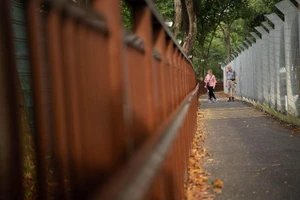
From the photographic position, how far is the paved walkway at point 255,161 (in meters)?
5.02

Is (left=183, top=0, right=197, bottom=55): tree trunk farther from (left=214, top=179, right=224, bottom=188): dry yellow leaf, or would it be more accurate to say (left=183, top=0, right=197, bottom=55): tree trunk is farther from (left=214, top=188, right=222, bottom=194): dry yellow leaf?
(left=214, top=188, right=222, bottom=194): dry yellow leaf

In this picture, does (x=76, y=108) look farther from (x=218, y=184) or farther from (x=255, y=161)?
(x=255, y=161)

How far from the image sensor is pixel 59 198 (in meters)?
1.65

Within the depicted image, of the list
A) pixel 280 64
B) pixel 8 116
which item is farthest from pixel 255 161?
pixel 280 64

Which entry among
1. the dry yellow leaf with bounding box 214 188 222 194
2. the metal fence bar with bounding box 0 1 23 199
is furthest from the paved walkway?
the metal fence bar with bounding box 0 1 23 199

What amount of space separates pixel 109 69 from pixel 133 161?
0.36 metres

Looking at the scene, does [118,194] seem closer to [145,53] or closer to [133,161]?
[133,161]

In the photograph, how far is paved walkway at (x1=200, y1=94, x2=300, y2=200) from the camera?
5016 mm

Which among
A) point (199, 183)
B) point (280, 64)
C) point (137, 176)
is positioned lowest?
point (199, 183)

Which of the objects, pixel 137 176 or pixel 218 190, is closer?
pixel 137 176

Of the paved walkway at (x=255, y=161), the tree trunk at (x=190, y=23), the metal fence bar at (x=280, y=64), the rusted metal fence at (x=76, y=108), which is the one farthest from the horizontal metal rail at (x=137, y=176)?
the tree trunk at (x=190, y=23)

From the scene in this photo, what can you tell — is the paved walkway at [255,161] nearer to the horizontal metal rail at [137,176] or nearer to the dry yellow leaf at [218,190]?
the dry yellow leaf at [218,190]

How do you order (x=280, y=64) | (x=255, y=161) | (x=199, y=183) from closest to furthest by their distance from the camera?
1. (x=199, y=183)
2. (x=255, y=161)
3. (x=280, y=64)

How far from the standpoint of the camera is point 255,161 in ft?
21.8
